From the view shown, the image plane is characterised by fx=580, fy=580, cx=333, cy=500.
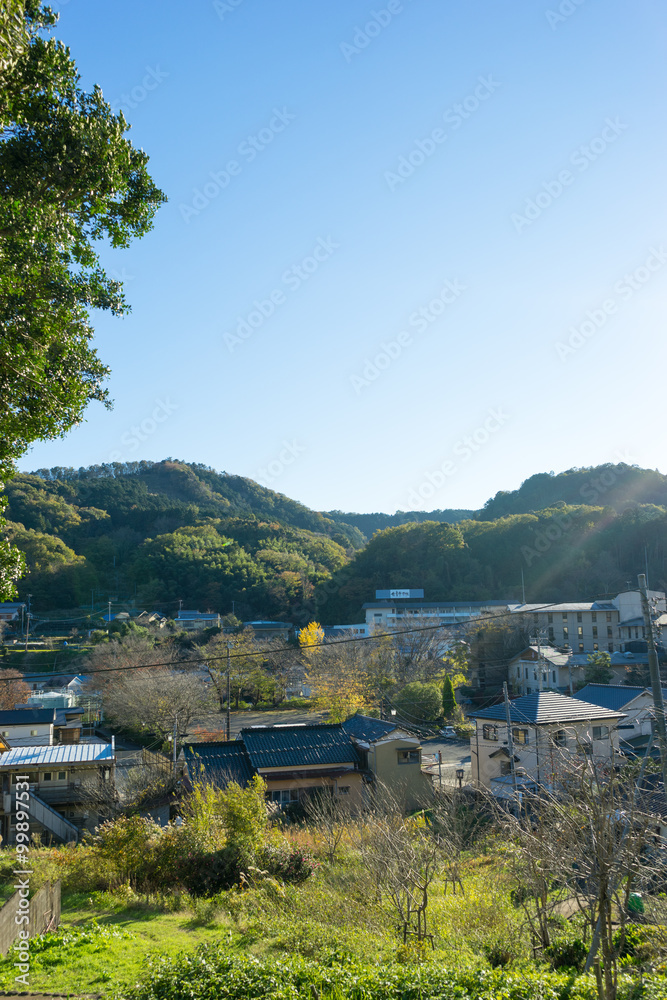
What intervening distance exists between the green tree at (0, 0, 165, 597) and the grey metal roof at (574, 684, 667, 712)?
21.7 meters

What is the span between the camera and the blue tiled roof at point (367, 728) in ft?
58.9

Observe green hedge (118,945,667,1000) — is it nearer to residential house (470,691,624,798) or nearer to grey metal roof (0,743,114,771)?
residential house (470,691,624,798)

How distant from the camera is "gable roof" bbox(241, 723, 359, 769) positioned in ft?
54.9

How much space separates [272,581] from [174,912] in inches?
1780

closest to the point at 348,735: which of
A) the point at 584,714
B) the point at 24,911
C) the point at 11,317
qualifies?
the point at 584,714

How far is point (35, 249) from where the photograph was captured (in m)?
4.96

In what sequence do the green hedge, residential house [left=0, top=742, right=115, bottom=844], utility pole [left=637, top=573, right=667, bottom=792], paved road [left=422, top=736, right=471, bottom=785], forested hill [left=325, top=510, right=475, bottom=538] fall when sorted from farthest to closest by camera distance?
forested hill [left=325, top=510, right=475, bottom=538] → paved road [left=422, top=736, right=471, bottom=785] → residential house [left=0, top=742, right=115, bottom=844] → utility pole [left=637, top=573, right=667, bottom=792] → the green hedge

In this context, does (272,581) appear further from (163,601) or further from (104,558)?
(104,558)

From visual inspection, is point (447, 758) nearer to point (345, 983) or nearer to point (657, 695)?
point (657, 695)

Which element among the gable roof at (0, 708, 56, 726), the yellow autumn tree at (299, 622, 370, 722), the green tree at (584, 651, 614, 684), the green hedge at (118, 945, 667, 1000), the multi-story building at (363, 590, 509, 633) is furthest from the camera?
the multi-story building at (363, 590, 509, 633)

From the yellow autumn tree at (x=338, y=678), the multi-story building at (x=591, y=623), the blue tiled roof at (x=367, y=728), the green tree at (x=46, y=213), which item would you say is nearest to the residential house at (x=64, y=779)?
the blue tiled roof at (x=367, y=728)

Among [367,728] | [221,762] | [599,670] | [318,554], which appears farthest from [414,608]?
[221,762]

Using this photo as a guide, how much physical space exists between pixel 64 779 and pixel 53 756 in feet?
2.50

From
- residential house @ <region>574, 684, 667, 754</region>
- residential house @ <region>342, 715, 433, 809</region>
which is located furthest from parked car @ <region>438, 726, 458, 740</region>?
residential house @ <region>342, 715, 433, 809</region>
